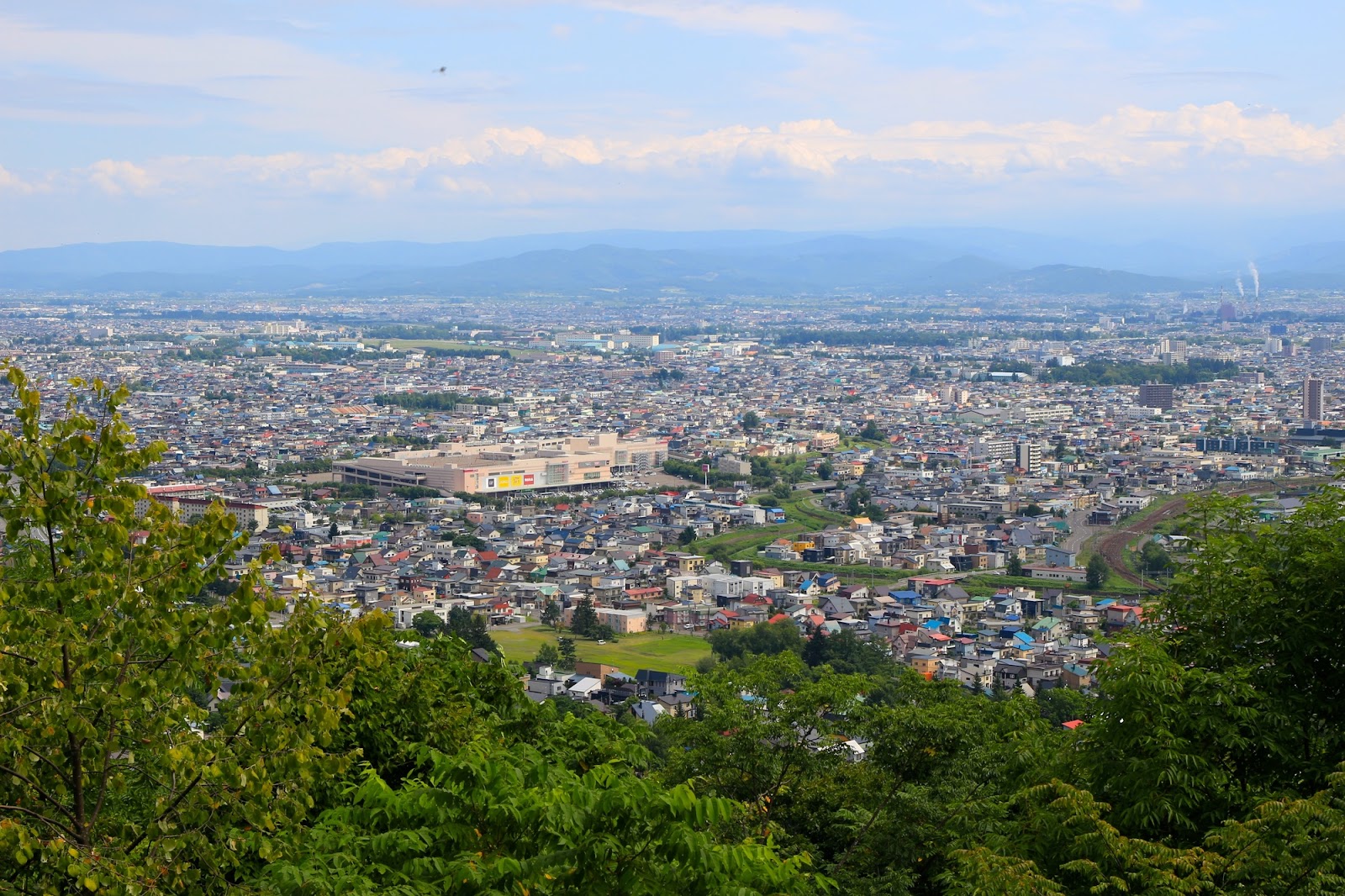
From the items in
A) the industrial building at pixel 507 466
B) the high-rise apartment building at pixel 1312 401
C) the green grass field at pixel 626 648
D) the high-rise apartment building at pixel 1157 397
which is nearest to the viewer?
the green grass field at pixel 626 648

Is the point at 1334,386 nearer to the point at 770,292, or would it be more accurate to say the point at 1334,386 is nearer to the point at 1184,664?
the point at 1184,664

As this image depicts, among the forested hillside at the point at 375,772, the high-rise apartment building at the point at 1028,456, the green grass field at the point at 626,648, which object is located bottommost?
the green grass field at the point at 626,648

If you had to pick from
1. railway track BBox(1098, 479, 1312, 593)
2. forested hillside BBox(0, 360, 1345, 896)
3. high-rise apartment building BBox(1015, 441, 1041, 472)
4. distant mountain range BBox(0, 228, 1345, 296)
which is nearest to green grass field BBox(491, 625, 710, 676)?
railway track BBox(1098, 479, 1312, 593)

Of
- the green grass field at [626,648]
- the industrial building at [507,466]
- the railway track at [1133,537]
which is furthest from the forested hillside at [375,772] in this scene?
the industrial building at [507,466]

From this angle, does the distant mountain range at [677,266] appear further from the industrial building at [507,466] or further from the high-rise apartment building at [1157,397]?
the industrial building at [507,466]

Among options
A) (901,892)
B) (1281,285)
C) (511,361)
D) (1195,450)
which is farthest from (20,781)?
(1281,285)

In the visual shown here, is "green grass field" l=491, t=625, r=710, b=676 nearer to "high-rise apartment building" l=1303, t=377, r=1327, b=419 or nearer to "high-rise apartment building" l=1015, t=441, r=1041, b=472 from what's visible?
"high-rise apartment building" l=1015, t=441, r=1041, b=472

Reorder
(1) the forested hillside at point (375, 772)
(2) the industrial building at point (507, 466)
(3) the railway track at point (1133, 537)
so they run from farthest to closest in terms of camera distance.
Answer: (2) the industrial building at point (507, 466)
(3) the railway track at point (1133, 537)
(1) the forested hillside at point (375, 772)

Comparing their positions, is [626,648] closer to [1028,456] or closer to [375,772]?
[375,772]
